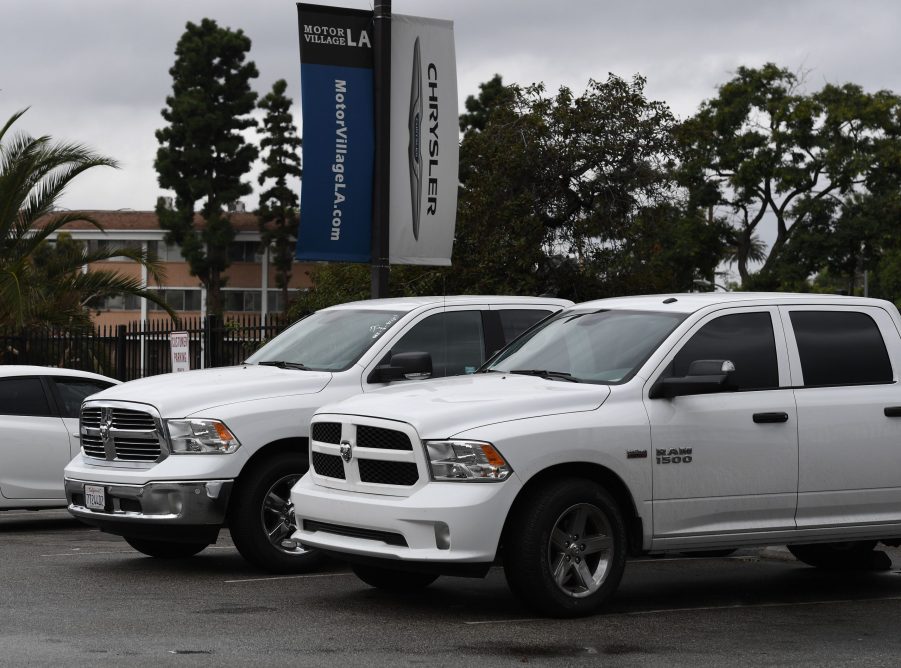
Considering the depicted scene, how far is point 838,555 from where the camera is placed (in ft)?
35.6

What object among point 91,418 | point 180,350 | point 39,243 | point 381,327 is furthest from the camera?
point 39,243

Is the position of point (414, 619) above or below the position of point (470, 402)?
below

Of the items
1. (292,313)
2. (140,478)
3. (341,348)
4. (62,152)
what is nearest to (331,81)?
(341,348)

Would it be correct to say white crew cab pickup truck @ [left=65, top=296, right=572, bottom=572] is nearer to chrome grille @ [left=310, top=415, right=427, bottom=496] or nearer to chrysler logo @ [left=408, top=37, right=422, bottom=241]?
chrome grille @ [left=310, top=415, right=427, bottom=496]

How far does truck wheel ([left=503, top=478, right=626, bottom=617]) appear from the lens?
8016 mm

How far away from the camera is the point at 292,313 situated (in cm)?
3362

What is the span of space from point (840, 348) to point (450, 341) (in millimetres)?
3108

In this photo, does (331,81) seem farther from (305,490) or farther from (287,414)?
(305,490)

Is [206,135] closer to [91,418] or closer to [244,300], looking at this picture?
[244,300]

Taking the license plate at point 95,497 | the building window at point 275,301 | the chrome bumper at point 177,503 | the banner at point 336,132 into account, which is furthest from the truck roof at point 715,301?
the building window at point 275,301

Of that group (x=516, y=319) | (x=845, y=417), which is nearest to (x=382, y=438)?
(x=845, y=417)

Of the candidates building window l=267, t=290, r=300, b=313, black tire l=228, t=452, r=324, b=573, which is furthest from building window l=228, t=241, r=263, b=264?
black tire l=228, t=452, r=324, b=573

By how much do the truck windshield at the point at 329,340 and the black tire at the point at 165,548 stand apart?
1.49 metres

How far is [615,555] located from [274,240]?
71401 millimetres
